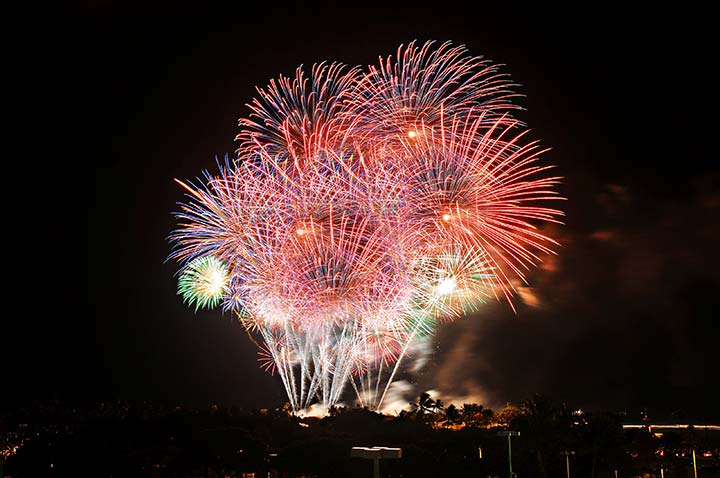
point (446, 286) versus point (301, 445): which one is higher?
point (446, 286)

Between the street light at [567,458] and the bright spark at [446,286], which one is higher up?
the bright spark at [446,286]

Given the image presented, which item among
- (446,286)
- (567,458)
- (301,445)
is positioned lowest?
(567,458)

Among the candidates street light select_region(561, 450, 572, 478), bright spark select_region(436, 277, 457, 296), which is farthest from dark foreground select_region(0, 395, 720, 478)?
bright spark select_region(436, 277, 457, 296)

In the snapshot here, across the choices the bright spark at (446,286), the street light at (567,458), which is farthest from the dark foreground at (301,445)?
the bright spark at (446,286)

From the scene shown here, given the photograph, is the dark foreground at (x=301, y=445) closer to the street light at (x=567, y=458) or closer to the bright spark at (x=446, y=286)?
the street light at (x=567, y=458)

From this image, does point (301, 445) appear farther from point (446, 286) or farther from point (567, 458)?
point (567, 458)

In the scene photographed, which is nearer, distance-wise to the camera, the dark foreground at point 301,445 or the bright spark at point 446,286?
the dark foreground at point 301,445

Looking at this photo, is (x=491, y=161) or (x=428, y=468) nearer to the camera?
(x=491, y=161)

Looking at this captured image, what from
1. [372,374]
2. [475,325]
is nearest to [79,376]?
[372,374]

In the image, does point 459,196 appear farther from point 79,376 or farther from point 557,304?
point 79,376

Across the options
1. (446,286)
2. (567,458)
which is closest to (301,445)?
(446,286)

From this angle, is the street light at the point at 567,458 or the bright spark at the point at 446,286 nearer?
the bright spark at the point at 446,286
